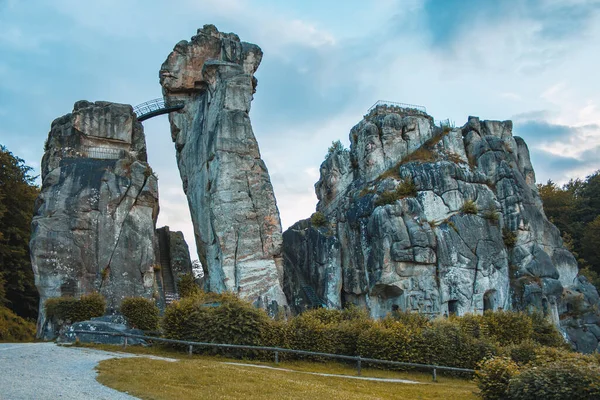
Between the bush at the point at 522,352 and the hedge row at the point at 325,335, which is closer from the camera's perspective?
the bush at the point at 522,352

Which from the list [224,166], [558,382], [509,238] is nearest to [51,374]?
[558,382]

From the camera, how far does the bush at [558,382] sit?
1588 centimetres

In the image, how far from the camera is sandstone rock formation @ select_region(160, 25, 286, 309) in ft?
129

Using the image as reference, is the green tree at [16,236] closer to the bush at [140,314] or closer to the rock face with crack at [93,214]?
the rock face with crack at [93,214]

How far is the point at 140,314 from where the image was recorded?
2967cm

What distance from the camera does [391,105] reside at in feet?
177

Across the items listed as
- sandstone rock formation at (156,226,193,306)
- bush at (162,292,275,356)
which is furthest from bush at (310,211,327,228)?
bush at (162,292,275,356)

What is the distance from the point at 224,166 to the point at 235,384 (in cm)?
2530

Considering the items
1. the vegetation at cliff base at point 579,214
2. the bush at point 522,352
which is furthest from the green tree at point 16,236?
the vegetation at cliff base at point 579,214

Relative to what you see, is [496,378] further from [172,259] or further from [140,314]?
[172,259]

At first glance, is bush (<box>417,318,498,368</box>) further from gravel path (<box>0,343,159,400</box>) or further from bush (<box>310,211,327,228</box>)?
bush (<box>310,211,327,228</box>)

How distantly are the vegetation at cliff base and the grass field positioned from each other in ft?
130

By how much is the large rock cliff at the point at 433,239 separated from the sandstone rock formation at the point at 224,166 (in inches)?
246

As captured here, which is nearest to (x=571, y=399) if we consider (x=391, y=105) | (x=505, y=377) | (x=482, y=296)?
(x=505, y=377)
